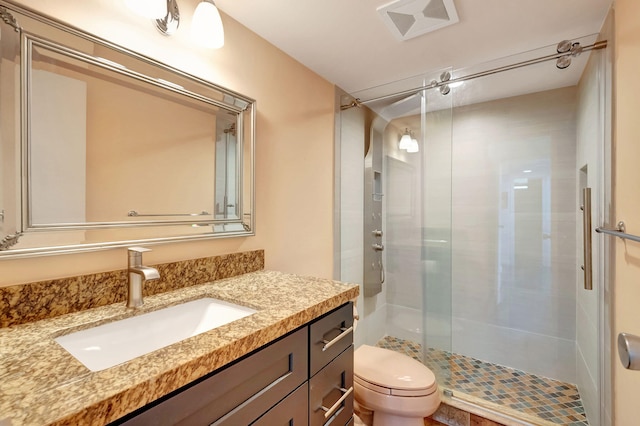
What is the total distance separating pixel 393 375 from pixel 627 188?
4.48 ft

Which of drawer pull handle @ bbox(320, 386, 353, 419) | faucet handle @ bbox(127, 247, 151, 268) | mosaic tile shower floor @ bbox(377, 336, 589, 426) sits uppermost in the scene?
faucet handle @ bbox(127, 247, 151, 268)

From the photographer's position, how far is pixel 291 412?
0.86 metres

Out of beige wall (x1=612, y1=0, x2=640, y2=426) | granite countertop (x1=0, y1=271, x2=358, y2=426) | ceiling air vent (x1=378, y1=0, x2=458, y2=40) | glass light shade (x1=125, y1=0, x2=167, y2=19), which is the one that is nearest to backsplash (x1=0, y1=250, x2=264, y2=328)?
granite countertop (x1=0, y1=271, x2=358, y2=426)

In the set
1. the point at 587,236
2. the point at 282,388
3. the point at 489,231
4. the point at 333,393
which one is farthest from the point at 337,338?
the point at 489,231

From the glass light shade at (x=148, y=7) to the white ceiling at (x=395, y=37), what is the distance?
385mm

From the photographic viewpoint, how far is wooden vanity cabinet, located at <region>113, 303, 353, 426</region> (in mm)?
605

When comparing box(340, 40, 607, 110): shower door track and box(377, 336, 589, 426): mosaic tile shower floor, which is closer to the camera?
box(340, 40, 607, 110): shower door track

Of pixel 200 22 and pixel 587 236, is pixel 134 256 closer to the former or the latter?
pixel 200 22

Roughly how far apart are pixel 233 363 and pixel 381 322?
2.14m

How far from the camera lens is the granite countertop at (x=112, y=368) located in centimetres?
46

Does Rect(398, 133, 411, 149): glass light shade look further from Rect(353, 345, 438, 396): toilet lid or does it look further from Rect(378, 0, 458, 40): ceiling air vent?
Rect(353, 345, 438, 396): toilet lid

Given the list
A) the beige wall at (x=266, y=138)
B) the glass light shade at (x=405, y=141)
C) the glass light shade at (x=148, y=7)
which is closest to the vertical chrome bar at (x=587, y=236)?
the glass light shade at (x=405, y=141)

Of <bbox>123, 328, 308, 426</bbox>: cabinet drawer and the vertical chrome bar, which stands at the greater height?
the vertical chrome bar

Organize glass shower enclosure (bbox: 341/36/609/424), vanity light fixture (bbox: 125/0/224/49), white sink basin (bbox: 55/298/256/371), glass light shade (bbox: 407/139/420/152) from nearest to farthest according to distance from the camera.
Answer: white sink basin (bbox: 55/298/256/371) < vanity light fixture (bbox: 125/0/224/49) < glass shower enclosure (bbox: 341/36/609/424) < glass light shade (bbox: 407/139/420/152)
